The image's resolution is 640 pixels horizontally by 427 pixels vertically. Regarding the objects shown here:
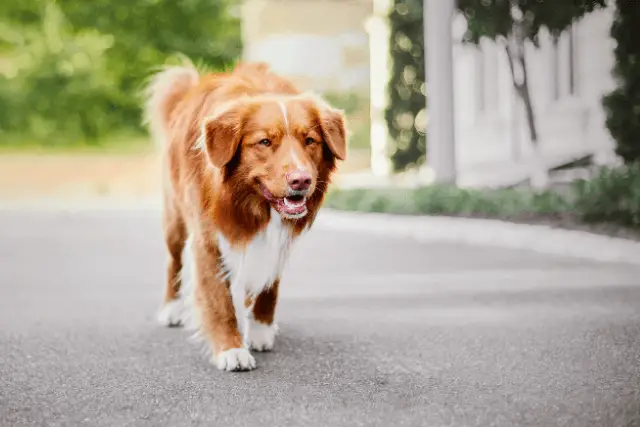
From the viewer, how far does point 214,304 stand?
4309 mm

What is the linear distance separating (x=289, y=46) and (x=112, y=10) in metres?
5.45

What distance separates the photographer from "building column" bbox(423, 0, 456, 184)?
41.3ft

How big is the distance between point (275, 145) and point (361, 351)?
46.2 inches

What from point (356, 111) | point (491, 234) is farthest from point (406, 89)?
point (491, 234)

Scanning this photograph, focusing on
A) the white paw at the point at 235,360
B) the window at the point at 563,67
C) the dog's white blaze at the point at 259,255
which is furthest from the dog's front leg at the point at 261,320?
the window at the point at 563,67

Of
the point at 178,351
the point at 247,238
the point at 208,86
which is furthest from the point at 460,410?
the point at 208,86

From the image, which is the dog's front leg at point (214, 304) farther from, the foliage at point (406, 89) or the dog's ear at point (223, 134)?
the foliage at point (406, 89)

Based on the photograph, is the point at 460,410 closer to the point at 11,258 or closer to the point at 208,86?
the point at 208,86

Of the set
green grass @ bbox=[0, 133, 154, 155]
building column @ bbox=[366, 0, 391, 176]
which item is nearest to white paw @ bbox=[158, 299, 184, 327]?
building column @ bbox=[366, 0, 391, 176]

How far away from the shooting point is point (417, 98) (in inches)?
632

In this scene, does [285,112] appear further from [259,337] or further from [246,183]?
[259,337]

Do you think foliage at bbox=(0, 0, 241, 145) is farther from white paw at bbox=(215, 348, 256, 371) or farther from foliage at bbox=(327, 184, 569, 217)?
white paw at bbox=(215, 348, 256, 371)

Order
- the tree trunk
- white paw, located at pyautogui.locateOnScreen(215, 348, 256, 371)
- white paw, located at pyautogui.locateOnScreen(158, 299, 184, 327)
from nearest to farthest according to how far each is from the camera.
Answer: white paw, located at pyautogui.locateOnScreen(215, 348, 256, 371) < white paw, located at pyautogui.locateOnScreen(158, 299, 184, 327) < the tree trunk

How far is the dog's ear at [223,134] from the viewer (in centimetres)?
399
